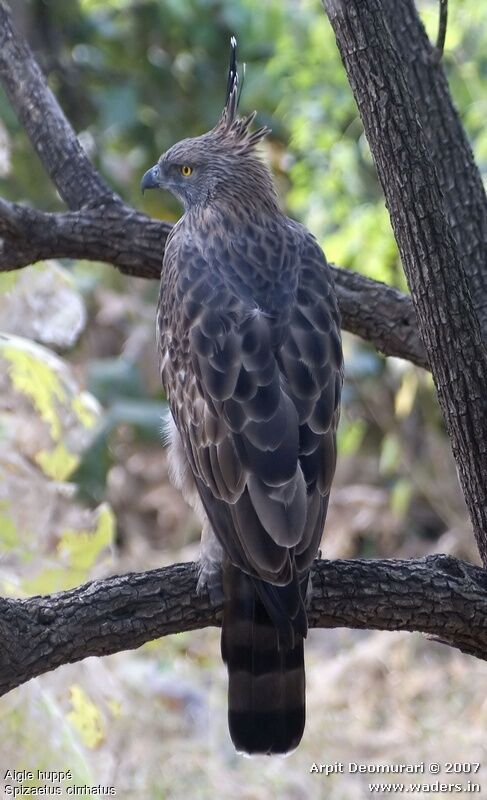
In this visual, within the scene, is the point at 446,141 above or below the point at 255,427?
above

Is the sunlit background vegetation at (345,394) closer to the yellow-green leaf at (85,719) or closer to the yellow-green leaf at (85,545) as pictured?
the yellow-green leaf at (85,545)

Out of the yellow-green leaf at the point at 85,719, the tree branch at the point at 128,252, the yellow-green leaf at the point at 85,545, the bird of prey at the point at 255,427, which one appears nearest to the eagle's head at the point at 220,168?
the bird of prey at the point at 255,427

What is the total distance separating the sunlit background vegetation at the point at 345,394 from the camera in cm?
605

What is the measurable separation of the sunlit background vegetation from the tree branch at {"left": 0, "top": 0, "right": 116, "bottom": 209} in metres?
1.23

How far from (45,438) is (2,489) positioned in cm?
74

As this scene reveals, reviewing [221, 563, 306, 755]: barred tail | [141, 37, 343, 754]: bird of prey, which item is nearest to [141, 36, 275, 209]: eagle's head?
[141, 37, 343, 754]: bird of prey

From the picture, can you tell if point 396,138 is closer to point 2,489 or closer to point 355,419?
point 2,489

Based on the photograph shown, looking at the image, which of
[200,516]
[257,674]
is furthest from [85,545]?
[257,674]

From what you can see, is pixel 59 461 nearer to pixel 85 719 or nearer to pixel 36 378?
pixel 36 378

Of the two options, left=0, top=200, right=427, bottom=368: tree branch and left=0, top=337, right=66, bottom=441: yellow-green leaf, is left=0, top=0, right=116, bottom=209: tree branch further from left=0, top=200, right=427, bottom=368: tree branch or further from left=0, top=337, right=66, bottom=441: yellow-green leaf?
left=0, top=337, right=66, bottom=441: yellow-green leaf

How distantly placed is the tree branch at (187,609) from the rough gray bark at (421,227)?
0.96ft

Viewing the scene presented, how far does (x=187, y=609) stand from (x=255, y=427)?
50 centimetres

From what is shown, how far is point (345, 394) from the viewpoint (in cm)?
755

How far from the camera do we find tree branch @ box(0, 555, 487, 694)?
260 cm
